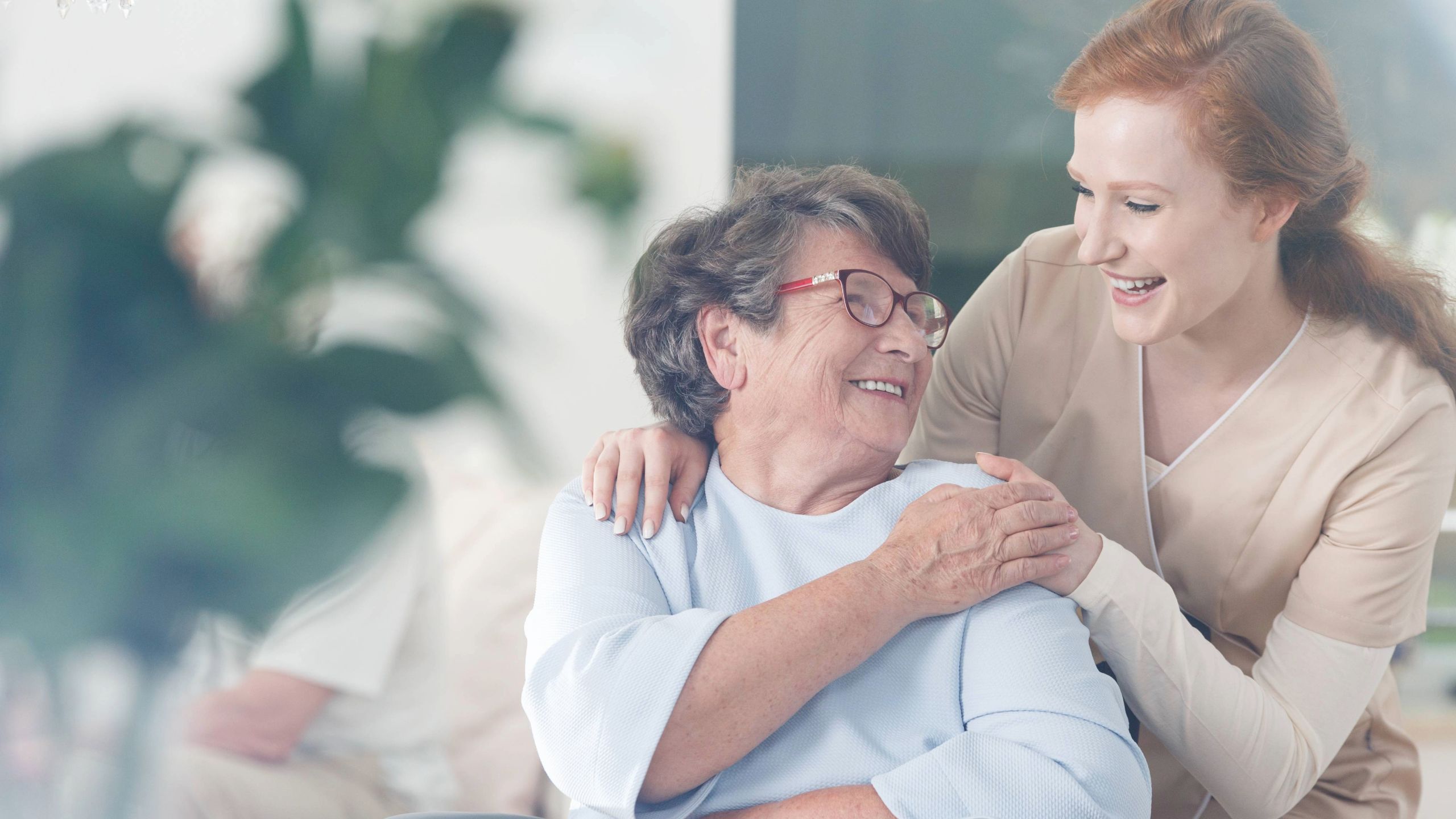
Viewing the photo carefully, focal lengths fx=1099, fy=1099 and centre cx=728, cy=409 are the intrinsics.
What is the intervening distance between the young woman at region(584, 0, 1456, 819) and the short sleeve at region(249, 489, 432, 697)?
1.50 meters

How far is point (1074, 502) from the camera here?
1589 millimetres

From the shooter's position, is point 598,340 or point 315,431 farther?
point 598,340

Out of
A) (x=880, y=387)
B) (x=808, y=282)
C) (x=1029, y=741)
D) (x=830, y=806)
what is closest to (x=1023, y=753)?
(x=1029, y=741)

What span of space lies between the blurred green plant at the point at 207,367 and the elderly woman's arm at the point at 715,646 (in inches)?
80.0

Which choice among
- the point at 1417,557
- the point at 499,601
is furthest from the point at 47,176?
the point at 1417,557

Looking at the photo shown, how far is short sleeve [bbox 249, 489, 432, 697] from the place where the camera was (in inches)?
103

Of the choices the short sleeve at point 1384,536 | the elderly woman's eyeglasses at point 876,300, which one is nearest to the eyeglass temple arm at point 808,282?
the elderly woman's eyeglasses at point 876,300

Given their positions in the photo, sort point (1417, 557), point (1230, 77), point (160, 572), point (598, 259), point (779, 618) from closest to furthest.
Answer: point (779, 618)
point (1230, 77)
point (1417, 557)
point (160, 572)
point (598, 259)

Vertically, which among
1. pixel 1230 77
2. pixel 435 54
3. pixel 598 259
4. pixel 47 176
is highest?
pixel 1230 77

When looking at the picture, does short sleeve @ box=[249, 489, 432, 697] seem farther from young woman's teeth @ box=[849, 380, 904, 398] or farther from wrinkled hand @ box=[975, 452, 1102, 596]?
wrinkled hand @ box=[975, 452, 1102, 596]

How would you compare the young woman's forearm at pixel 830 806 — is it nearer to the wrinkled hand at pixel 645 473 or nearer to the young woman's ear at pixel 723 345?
the wrinkled hand at pixel 645 473

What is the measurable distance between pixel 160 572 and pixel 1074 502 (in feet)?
8.24

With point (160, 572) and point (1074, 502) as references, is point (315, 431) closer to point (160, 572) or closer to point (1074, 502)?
point (160, 572)

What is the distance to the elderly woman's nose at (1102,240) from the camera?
134 centimetres
